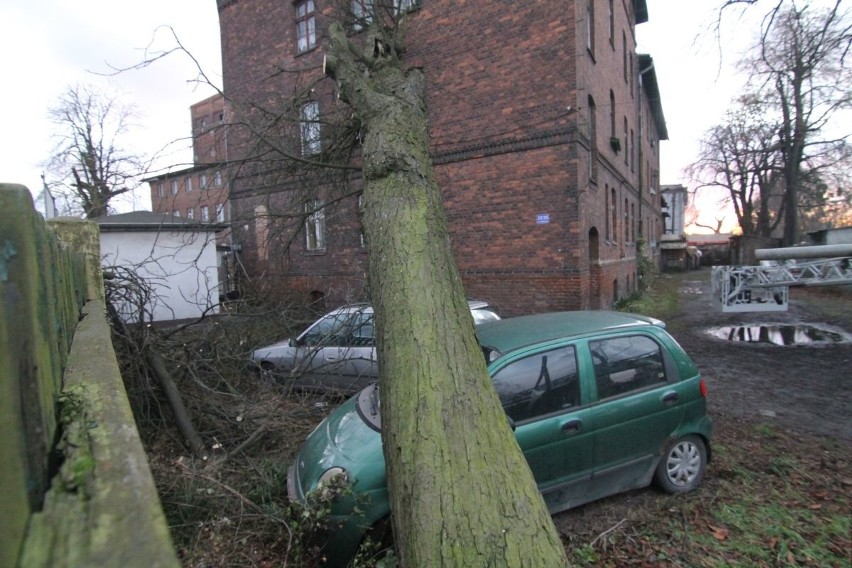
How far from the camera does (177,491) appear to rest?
3441mm

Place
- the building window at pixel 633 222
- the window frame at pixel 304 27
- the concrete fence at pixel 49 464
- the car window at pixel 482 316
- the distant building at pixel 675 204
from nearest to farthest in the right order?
the concrete fence at pixel 49 464 < the car window at pixel 482 316 < the window frame at pixel 304 27 < the building window at pixel 633 222 < the distant building at pixel 675 204

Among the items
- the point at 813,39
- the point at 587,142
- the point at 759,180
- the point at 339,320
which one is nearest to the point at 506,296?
the point at 587,142

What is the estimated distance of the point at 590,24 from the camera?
1245 cm

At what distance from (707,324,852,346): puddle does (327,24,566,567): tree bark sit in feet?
32.6

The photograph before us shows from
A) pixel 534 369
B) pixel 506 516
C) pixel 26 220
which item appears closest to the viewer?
pixel 26 220

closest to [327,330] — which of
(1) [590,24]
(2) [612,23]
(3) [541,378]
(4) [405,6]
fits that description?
(3) [541,378]

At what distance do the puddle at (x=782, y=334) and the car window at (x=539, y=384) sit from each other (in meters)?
8.40

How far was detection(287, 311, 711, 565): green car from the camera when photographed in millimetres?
3285

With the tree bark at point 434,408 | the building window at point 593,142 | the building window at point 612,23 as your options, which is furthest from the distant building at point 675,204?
the tree bark at point 434,408

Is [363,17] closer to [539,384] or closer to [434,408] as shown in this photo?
[539,384]

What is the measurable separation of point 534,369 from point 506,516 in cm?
202

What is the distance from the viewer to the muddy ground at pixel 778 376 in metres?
5.86

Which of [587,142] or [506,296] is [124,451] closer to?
[506,296]

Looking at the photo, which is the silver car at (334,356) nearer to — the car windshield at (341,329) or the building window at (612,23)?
the car windshield at (341,329)
